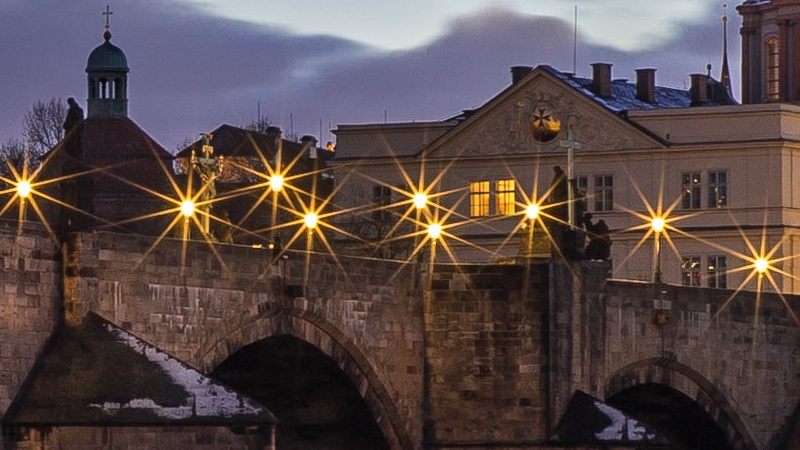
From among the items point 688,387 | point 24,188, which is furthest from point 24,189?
point 688,387

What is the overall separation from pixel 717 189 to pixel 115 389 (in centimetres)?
6239

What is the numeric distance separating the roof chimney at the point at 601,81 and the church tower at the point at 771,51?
15.9 meters

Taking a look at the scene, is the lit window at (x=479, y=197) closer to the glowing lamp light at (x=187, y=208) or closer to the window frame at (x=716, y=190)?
the window frame at (x=716, y=190)

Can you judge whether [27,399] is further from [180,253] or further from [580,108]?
[580,108]

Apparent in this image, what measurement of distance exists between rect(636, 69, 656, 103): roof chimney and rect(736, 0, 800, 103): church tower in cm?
1372

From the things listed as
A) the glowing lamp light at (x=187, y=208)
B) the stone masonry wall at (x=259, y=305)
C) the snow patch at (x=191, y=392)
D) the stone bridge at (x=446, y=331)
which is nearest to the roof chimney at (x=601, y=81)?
the stone bridge at (x=446, y=331)

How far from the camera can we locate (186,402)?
2019 inches

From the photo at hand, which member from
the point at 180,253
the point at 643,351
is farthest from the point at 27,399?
the point at 643,351

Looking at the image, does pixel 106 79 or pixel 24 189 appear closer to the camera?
pixel 24 189

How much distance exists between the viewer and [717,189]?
365ft

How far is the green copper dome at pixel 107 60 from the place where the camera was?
15600cm

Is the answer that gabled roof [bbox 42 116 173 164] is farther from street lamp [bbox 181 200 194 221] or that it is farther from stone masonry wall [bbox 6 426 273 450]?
stone masonry wall [bbox 6 426 273 450]

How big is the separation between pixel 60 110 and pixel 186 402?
77.1 m

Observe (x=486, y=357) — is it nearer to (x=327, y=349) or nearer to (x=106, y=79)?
(x=327, y=349)
